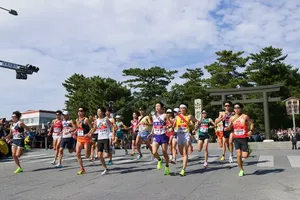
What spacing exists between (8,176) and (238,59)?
38503 millimetres

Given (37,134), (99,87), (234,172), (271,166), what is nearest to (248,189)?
(234,172)

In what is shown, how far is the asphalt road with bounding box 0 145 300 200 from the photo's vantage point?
6.32 m

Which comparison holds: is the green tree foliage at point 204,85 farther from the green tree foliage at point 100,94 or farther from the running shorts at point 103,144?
the running shorts at point 103,144

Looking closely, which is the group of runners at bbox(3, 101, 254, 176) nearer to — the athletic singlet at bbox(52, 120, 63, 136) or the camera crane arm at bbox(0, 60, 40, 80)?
the athletic singlet at bbox(52, 120, 63, 136)

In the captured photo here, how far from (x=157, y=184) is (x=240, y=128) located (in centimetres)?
257

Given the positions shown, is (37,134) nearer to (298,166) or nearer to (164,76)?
(298,166)

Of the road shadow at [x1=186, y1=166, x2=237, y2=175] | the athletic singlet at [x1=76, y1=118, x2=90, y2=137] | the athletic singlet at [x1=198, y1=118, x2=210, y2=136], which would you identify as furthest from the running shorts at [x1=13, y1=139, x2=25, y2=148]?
the athletic singlet at [x1=198, y1=118, x2=210, y2=136]

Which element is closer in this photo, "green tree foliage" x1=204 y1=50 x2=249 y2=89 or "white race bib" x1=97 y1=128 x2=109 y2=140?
"white race bib" x1=97 y1=128 x2=109 y2=140

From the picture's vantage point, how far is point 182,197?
609cm

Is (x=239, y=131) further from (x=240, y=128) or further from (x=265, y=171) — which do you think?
(x=265, y=171)

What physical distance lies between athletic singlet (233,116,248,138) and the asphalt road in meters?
1.02

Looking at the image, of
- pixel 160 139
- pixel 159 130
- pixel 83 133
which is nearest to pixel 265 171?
pixel 160 139

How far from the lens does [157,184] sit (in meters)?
7.36

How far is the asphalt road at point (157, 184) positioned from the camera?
6.32 m
